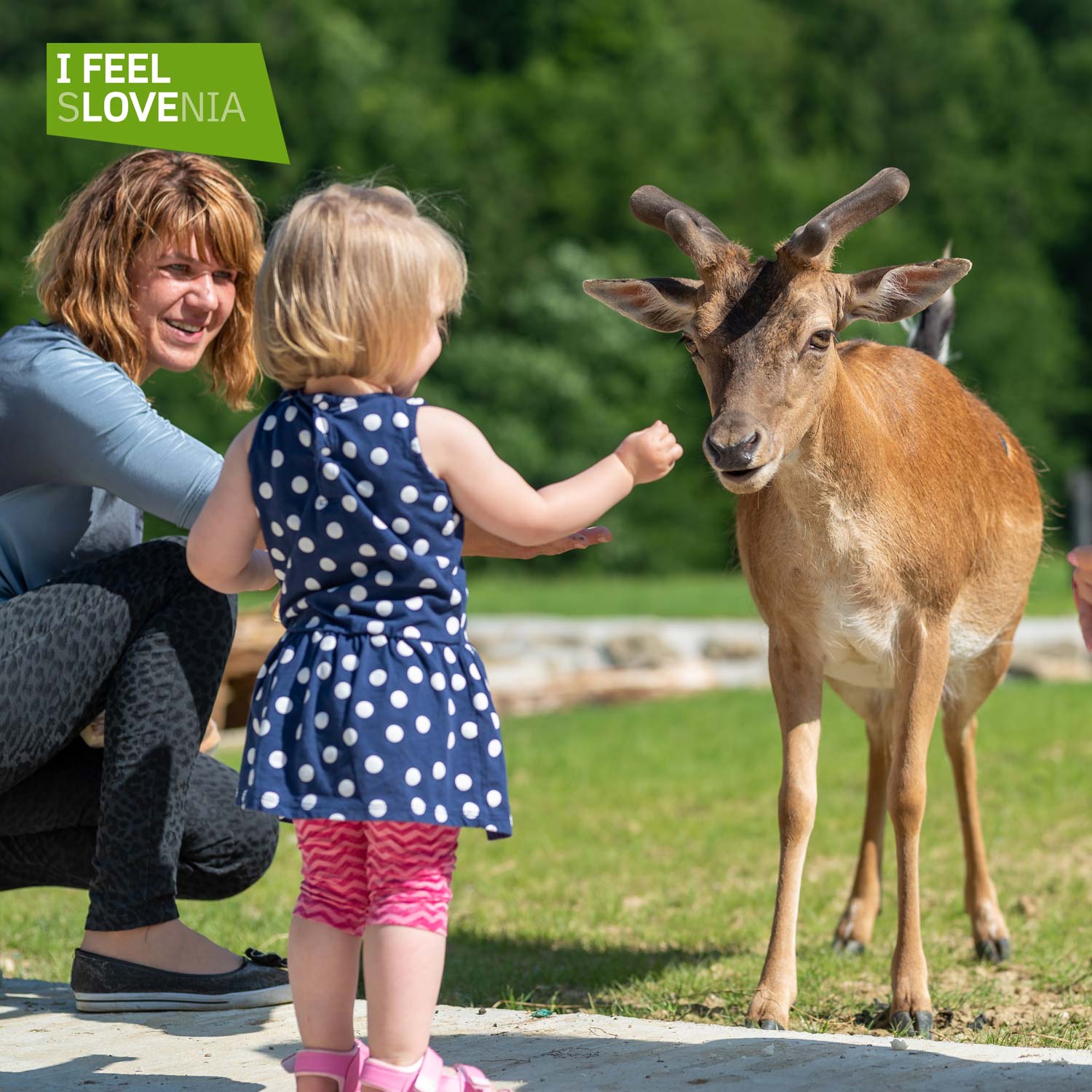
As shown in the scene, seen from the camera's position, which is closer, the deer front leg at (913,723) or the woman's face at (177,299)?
the woman's face at (177,299)

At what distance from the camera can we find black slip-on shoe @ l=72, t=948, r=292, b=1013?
3762mm

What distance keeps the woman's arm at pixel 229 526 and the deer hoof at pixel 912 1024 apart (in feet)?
7.02

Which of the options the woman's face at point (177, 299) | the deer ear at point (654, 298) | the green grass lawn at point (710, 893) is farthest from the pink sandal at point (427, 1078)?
the deer ear at point (654, 298)

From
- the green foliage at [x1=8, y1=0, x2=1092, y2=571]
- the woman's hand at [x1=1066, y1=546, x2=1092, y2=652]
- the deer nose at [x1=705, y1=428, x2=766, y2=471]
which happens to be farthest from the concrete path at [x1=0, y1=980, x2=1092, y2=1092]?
the green foliage at [x1=8, y1=0, x2=1092, y2=571]

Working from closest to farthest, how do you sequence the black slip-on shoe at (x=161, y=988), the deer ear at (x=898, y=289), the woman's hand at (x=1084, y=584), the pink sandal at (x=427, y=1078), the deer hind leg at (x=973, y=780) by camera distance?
the pink sandal at (x=427, y=1078)
the woman's hand at (x=1084, y=584)
the black slip-on shoe at (x=161, y=988)
the deer ear at (x=898, y=289)
the deer hind leg at (x=973, y=780)

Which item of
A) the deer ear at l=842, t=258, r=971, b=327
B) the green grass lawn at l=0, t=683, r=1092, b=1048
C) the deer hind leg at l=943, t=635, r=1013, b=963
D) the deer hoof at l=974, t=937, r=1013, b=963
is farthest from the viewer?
the deer hind leg at l=943, t=635, r=1013, b=963

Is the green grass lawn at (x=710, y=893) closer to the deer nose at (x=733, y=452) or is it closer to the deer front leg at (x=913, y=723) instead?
the deer front leg at (x=913, y=723)

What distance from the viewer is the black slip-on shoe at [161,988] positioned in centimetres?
376

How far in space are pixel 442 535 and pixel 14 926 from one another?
3.58m

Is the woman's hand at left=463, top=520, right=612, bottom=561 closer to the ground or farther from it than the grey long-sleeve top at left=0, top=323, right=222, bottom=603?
closer to the ground

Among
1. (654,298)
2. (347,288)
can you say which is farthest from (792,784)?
(347,288)

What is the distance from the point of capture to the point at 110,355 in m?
4.02

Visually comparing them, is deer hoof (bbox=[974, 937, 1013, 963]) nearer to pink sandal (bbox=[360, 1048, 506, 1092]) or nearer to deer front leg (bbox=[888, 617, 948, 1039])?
deer front leg (bbox=[888, 617, 948, 1039])

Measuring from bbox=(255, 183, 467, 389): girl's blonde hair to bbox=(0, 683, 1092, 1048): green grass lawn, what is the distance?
214 cm
